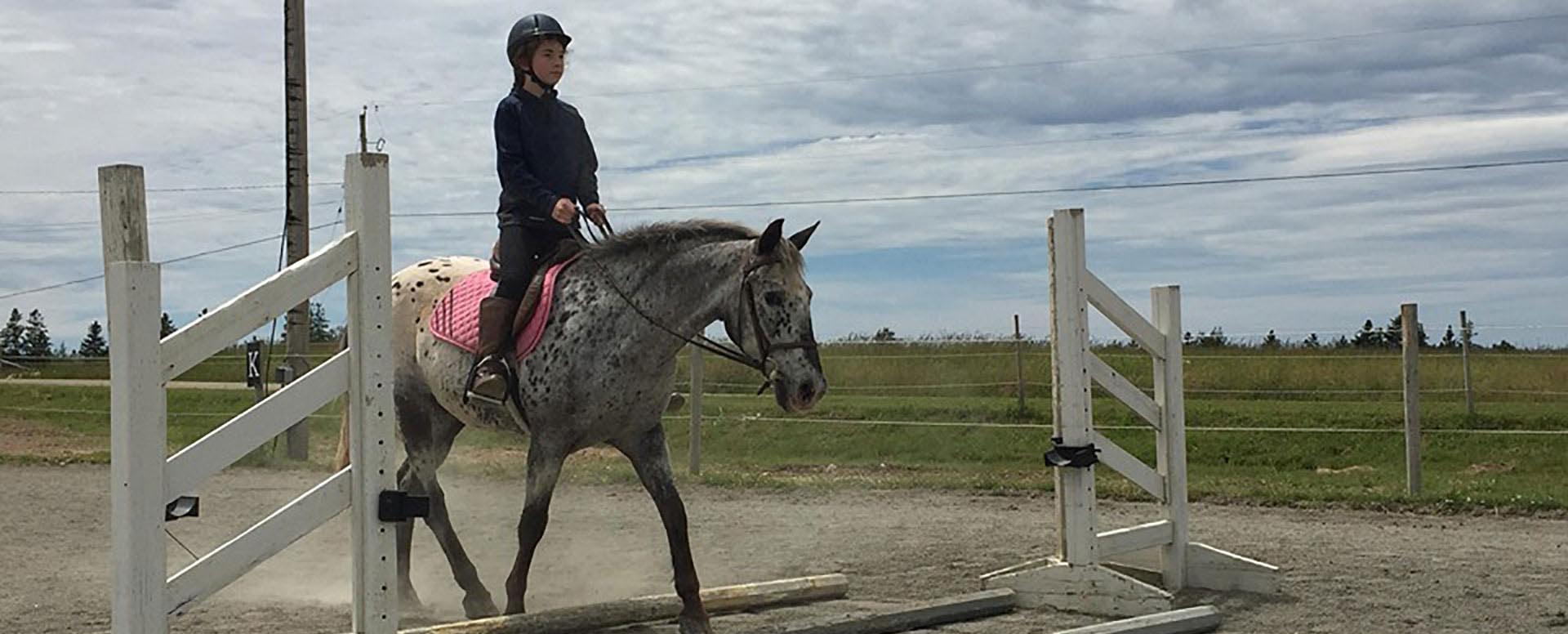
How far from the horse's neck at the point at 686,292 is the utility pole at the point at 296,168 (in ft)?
32.6

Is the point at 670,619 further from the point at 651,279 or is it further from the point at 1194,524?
the point at 1194,524

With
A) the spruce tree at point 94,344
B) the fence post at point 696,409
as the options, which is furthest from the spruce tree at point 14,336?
the fence post at point 696,409

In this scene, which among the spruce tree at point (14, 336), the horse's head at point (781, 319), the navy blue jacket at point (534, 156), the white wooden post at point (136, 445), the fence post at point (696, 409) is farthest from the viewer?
the spruce tree at point (14, 336)

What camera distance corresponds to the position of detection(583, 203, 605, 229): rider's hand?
6.32 meters

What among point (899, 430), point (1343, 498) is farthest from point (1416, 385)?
point (899, 430)

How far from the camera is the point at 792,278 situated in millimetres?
5672

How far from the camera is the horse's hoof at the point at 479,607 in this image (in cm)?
654

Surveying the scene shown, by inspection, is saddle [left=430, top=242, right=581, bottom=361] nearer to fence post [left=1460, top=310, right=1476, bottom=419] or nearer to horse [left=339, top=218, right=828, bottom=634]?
horse [left=339, top=218, right=828, bottom=634]

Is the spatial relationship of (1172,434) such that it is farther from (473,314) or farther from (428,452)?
(428,452)

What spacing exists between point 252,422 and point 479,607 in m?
2.47

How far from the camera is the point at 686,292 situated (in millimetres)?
5996

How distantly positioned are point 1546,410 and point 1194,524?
8.53 metres

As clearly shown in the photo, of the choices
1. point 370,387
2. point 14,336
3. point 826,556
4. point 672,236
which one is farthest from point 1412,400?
point 14,336

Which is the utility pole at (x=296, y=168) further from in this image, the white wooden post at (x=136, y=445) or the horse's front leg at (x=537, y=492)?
the white wooden post at (x=136, y=445)
